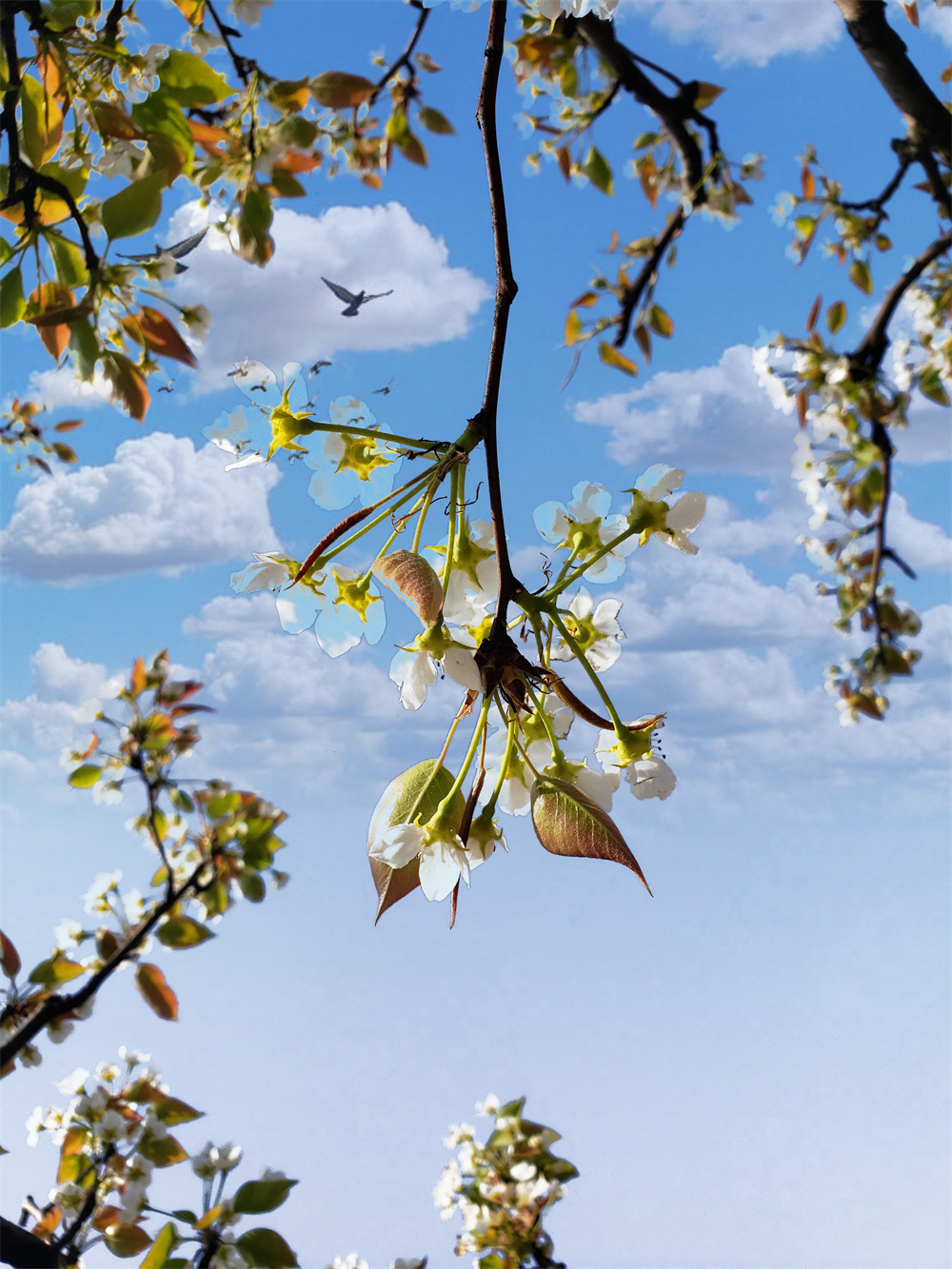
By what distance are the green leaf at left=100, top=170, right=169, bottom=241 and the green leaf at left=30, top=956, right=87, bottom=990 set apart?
0.87 metres

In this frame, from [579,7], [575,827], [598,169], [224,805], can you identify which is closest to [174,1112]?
[224,805]

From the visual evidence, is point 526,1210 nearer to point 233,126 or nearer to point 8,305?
point 8,305

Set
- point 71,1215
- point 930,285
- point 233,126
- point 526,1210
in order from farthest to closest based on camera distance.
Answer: point 930,285 < point 526,1210 < point 71,1215 < point 233,126

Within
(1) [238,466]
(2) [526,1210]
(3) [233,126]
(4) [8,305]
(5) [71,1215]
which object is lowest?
(5) [71,1215]

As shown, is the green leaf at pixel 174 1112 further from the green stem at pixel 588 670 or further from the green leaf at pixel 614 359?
the green leaf at pixel 614 359

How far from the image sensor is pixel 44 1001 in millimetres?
1204

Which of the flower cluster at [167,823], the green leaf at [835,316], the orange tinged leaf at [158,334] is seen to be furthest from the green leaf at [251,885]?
the green leaf at [835,316]

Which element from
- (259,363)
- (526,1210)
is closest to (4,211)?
(259,363)

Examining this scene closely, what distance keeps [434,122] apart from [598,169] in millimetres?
350

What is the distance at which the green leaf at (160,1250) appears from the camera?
92 cm

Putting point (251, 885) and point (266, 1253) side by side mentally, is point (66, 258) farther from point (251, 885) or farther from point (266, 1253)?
point (251, 885)

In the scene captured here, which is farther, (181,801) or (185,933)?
(181,801)

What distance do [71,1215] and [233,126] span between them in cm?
136

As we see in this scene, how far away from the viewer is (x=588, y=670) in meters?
0.48
